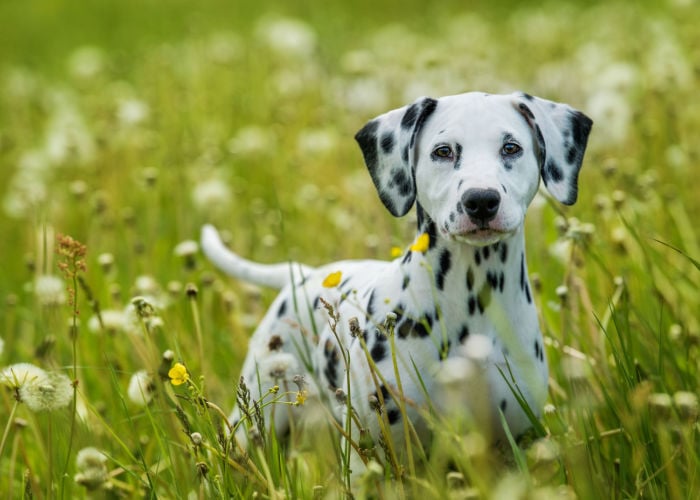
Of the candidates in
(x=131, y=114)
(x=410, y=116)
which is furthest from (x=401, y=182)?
(x=131, y=114)

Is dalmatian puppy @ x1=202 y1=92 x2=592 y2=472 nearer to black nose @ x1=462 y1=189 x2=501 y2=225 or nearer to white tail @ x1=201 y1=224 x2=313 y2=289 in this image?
black nose @ x1=462 y1=189 x2=501 y2=225

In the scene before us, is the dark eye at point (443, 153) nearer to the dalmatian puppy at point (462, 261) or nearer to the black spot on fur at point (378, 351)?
the dalmatian puppy at point (462, 261)

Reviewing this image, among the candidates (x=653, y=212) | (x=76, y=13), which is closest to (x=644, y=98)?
(x=653, y=212)

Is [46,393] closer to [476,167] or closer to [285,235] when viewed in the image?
[476,167]

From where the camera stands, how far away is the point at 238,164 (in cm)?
712

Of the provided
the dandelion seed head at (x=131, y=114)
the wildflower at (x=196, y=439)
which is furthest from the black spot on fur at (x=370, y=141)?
the dandelion seed head at (x=131, y=114)

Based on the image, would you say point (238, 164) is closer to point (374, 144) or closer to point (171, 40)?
point (374, 144)

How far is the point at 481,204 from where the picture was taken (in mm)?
2699

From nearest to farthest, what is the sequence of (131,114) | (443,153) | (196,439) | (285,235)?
1. (196,439)
2. (443,153)
3. (285,235)
4. (131,114)

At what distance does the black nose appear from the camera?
2.69 meters

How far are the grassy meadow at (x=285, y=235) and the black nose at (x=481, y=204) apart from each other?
1.57 feet

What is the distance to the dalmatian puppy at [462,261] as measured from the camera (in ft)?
9.29

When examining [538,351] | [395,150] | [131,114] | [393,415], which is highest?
[131,114]

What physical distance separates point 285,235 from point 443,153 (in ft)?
6.00
